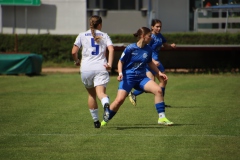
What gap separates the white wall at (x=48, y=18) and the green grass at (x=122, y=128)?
17.5m

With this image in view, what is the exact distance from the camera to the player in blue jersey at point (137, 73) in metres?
11.5

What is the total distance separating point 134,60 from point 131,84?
16.5 inches

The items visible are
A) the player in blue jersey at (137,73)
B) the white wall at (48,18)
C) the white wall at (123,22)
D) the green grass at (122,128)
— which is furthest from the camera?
the white wall at (123,22)

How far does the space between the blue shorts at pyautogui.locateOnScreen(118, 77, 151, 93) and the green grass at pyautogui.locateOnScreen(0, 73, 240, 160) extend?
69 centimetres

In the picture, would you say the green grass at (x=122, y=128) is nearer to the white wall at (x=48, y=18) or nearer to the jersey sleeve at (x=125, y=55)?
the jersey sleeve at (x=125, y=55)

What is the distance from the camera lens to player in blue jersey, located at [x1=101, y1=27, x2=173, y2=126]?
11.5m

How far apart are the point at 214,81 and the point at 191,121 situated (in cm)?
1054

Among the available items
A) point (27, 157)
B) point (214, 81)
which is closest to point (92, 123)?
point (27, 157)

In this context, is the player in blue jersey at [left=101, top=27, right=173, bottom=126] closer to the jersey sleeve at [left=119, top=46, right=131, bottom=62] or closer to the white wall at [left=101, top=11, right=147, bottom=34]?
the jersey sleeve at [left=119, top=46, right=131, bottom=62]

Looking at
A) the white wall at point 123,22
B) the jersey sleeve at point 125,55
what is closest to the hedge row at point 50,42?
the white wall at point 123,22

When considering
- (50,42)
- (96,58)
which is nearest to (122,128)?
(96,58)

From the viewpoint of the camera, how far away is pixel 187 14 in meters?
37.4

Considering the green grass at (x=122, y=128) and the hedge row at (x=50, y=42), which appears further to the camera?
the hedge row at (x=50, y=42)

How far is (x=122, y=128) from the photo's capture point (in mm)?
11555
